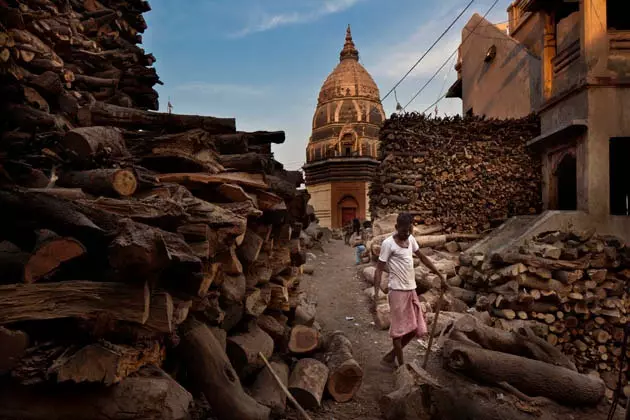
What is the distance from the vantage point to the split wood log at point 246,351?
3.08m

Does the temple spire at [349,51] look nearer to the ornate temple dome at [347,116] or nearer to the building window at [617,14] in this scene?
the ornate temple dome at [347,116]

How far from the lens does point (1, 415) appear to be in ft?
5.22

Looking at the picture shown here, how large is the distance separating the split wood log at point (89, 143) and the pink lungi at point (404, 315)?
326 centimetres

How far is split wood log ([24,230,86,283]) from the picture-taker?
1769mm

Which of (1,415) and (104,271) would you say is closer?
(1,415)

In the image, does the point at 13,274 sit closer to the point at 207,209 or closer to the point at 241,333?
the point at 207,209

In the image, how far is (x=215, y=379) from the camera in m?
2.37

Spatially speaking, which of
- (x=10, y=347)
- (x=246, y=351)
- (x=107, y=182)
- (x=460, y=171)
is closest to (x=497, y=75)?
(x=460, y=171)

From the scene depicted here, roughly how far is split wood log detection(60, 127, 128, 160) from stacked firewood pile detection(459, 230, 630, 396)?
6.40 m

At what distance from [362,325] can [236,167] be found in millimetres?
3935

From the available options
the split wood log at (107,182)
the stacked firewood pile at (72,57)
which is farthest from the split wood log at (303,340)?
the stacked firewood pile at (72,57)

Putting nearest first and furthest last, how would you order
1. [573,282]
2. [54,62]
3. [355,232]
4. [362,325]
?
[54,62] < [362,325] < [573,282] < [355,232]

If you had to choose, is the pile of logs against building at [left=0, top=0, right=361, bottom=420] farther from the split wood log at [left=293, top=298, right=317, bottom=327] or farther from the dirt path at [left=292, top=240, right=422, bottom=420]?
the dirt path at [left=292, top=240, right=422, bottom=420]

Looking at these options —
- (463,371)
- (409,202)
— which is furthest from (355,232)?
(463,371)
